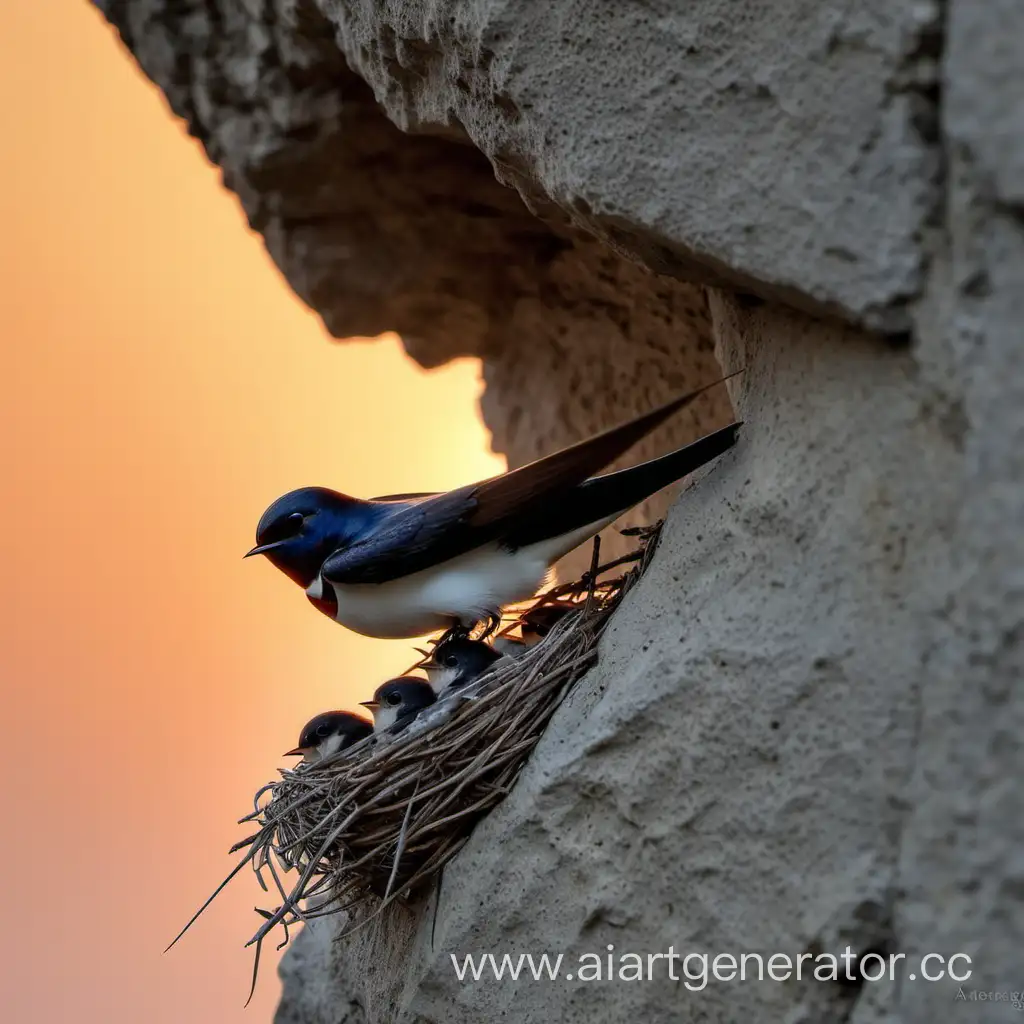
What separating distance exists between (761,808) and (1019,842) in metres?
0.22

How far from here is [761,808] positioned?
2.92 ft

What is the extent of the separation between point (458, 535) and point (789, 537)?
1.45 feet

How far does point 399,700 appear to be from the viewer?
1405mm

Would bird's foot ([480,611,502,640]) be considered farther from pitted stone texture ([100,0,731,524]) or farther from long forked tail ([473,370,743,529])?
pitted stone texture ([100,0,731,524])

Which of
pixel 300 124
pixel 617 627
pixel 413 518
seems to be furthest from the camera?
pixel 300 124

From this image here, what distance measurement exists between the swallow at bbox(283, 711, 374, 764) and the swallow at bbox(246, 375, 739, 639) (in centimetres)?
13

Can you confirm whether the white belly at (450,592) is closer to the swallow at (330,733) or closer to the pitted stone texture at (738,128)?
the swallow at (330,733)

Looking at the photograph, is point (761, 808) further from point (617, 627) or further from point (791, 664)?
point (617, 627)

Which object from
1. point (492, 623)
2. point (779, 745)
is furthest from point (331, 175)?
point (779, 745)

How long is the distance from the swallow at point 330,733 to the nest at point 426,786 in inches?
6.3

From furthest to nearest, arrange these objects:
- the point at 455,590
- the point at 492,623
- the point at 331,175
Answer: the point at 331,175
the point at 492,623
the point at 455,590

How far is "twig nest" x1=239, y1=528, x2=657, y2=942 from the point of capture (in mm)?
1170

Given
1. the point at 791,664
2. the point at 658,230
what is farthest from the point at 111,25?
the point at 791,664

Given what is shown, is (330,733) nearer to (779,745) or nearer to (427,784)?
(427,784)
